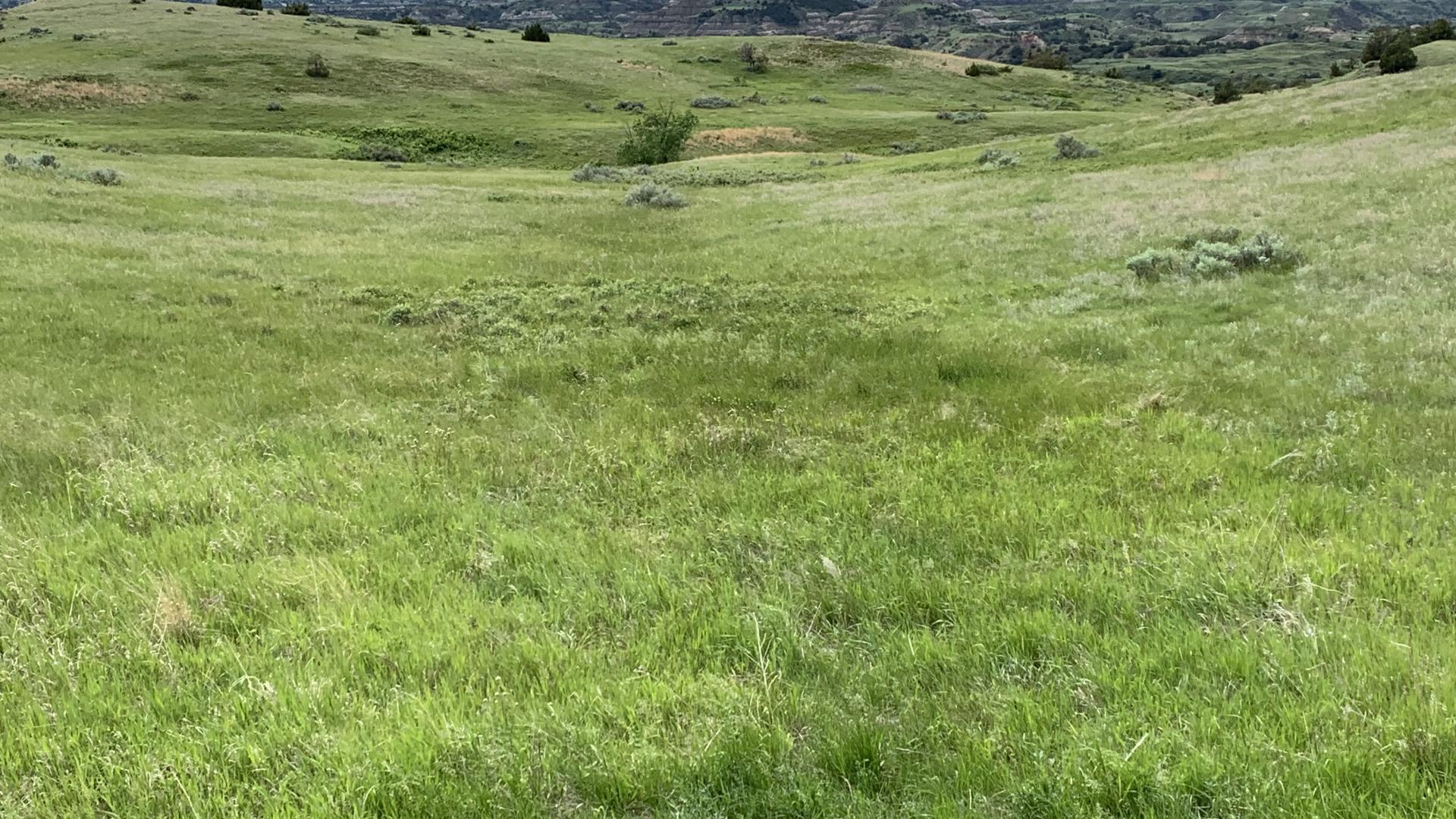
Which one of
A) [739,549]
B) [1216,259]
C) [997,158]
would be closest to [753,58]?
[997,158]

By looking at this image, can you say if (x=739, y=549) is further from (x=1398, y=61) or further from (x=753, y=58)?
(x=753, y=58)

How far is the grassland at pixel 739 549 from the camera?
11.5 feet

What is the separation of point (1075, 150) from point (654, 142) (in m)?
34.8

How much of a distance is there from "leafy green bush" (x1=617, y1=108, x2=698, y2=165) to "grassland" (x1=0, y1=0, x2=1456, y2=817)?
167ft

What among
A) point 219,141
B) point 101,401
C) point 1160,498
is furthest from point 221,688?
point 219,141

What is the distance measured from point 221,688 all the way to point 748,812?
2.93 metres

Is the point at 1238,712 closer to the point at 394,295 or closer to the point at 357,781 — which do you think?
the point at 357,781

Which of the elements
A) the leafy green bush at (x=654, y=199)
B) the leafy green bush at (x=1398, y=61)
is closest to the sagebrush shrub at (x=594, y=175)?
the leafy green bush at (x=654, y=199)

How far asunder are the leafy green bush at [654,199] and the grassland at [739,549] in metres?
20.1

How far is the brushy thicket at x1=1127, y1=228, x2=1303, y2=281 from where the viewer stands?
15.1 meters

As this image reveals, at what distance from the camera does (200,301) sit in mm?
15242

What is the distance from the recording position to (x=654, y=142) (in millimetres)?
63562

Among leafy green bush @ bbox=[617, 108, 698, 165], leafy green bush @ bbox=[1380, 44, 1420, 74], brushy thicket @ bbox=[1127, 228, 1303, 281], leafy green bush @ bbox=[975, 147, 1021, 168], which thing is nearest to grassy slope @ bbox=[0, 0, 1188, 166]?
leafy green bush @ bbox=[617, 108, 698, 165]

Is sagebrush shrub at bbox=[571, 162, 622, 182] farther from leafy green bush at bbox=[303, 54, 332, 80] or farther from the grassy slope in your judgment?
→ leafy green bush at bbox=[303, 54, 332, 80]
